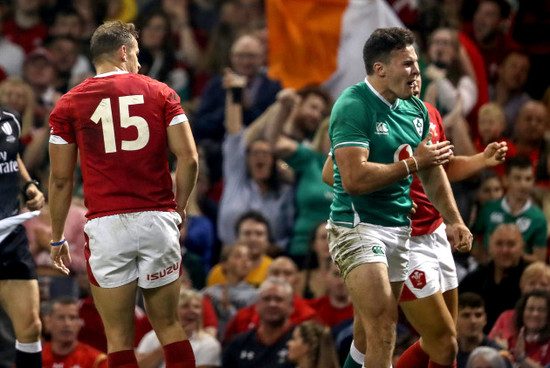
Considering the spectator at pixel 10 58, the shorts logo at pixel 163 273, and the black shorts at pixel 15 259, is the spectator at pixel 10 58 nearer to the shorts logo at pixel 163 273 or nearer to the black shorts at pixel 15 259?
the black shorts at pixel 15 259

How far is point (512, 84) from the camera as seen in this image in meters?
11.3

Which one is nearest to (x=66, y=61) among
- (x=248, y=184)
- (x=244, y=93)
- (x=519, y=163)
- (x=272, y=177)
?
(x=244, y=93)

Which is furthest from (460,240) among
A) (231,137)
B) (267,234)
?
(231,137)

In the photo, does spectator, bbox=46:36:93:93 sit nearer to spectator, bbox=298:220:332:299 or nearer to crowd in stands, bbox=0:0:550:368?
crowd in stands, bbox=0:0:550:368

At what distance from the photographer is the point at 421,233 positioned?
6.95m

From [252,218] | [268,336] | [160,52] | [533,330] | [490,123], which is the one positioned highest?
[160,52]

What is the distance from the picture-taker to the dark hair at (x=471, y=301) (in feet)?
27.5

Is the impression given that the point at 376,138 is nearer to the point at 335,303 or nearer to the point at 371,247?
the point at 371,247

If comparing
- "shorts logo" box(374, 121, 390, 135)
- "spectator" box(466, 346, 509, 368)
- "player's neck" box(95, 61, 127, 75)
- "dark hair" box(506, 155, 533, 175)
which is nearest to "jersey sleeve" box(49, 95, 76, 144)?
"player's neck" box(95, 61, 127, 75)

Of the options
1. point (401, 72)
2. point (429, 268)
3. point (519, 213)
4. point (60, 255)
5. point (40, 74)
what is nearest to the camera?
point (401, 72)

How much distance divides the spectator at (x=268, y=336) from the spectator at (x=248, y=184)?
1564 mm

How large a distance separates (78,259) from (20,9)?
14.0 feet

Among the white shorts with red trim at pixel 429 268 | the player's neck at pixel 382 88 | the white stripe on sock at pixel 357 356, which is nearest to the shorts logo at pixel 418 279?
the white shorts with red trim at pixel 429 268

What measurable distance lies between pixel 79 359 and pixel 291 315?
178cm
